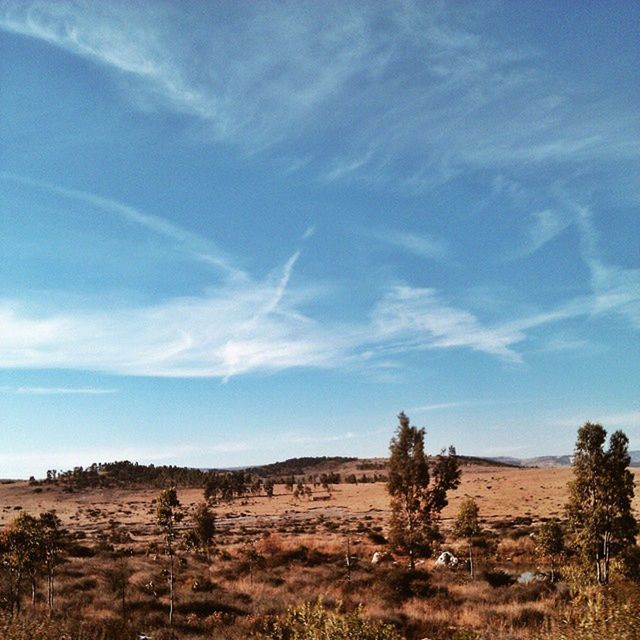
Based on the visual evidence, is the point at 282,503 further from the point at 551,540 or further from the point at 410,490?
the point at 551,540

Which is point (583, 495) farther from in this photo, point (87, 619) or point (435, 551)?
point (87, 619)

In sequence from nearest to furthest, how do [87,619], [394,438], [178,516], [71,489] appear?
[87,619]
[178,516]
[394,438]
[71,489]

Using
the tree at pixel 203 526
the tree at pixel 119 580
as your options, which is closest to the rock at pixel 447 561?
the tree at pixel 203 526

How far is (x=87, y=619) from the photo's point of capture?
23297mm

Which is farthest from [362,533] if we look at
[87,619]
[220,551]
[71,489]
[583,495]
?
[71,489]

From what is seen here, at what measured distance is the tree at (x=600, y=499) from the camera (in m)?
26.5

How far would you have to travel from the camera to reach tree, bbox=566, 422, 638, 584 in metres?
26.5

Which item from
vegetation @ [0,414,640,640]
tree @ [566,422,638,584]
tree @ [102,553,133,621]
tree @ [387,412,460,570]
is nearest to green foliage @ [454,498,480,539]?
vegetation @ [0,414,640,640]

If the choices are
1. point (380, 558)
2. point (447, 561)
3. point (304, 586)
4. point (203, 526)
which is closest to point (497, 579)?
point (447, 561)

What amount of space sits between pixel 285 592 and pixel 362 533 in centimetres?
3414

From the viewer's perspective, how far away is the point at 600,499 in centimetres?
2692

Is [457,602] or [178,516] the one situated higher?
[178,516]

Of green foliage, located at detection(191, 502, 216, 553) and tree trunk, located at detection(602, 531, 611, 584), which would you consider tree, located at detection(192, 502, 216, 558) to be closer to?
green foliage, located at detection(191, 502, 216, 553)

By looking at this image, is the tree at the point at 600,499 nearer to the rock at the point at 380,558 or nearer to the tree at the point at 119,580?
the rock at the point at 380,558
